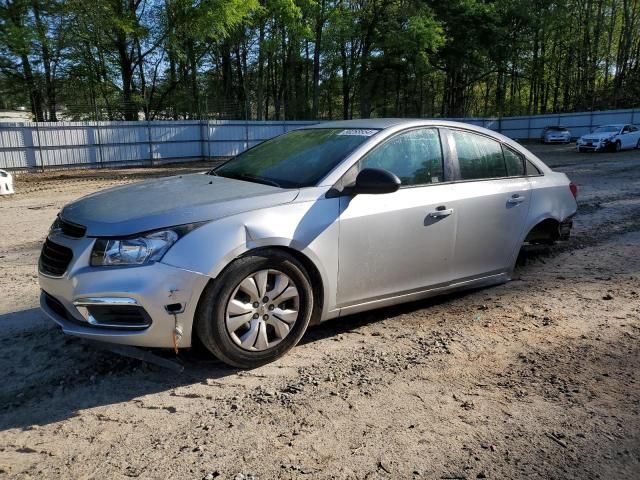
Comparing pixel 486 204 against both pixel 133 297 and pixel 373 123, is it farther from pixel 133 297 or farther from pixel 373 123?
pixel 133 297

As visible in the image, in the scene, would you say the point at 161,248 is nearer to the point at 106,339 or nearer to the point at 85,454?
the point at 106,339

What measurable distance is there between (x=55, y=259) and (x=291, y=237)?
5.00 ft

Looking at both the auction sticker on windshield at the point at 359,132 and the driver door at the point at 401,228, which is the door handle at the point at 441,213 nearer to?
the driver door at the point at 401,228

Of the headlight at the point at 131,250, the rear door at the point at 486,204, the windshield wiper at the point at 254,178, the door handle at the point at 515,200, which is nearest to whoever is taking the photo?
the headlight at the point at 131,250

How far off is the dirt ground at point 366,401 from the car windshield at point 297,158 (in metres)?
1.25

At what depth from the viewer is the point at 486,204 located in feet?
14.6

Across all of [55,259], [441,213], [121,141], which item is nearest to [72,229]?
[55,259]

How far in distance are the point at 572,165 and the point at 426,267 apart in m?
17.0

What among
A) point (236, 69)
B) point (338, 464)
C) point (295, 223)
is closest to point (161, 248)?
point (295, 223)

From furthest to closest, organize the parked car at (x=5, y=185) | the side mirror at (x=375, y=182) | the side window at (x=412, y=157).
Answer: the parked car at (x=5, y=185), the side window at (x=412, y=157), the side mirror at (x=375, y=182)

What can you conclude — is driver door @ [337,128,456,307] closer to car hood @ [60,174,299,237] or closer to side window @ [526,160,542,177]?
car hood @ [60,174,299,237]

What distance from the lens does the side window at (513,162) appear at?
15.9 ft

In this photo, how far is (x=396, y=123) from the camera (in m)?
4.26

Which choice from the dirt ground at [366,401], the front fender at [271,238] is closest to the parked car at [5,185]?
the dirt ground at [366,401]
